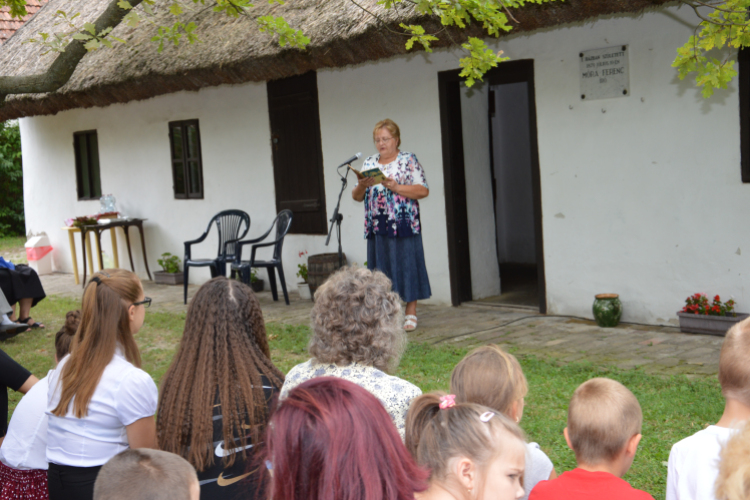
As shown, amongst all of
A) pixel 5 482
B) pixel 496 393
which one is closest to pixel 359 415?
pixel 496 393

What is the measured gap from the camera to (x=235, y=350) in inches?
90.4

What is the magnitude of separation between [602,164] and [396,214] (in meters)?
1.66

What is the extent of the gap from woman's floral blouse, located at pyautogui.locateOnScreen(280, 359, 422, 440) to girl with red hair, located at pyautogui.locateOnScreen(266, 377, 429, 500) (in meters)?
0.78

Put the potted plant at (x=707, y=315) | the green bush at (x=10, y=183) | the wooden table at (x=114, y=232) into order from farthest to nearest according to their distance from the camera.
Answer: the green bush at (x=10, y=183), the wooden table at (x=114, y=232), the potted plant at (x=707, y=315)

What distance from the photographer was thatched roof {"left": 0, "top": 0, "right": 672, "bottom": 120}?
20.0ft

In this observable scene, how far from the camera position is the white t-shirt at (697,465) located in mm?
1873

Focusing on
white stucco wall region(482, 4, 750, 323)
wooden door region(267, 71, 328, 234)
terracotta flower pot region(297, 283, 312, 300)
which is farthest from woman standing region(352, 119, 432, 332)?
wooden door region(267, 71, 328, 234)

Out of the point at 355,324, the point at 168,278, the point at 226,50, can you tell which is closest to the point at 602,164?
the point at 355,324

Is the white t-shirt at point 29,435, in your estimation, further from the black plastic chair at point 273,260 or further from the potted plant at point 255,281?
the potted plant at point 255,281

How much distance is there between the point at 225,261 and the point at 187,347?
244 inches

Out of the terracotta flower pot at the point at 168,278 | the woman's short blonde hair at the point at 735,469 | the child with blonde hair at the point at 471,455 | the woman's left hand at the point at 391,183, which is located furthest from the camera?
the terracotta flower pot at the point at 168,278

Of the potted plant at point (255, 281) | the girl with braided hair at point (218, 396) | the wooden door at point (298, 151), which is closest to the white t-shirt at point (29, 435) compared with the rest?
the girl with braided hair at point (218, 396)

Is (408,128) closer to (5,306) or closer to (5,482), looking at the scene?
(5,306)

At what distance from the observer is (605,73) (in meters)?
5.81
